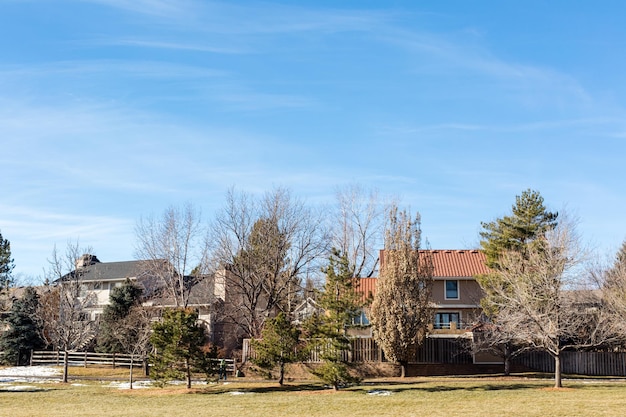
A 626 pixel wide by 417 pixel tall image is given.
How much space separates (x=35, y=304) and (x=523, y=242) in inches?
1570

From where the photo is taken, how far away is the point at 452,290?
49375 mm

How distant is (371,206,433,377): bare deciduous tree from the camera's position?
120ft

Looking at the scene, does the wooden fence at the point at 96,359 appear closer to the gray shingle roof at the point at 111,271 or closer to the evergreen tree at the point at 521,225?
the gray shingle roof at the point at 111,271

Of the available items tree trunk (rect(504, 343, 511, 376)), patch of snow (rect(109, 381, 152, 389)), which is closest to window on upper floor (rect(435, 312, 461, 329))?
tree trunk (rect(504, 343, 511, 376))

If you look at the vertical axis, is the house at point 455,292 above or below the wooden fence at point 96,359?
above

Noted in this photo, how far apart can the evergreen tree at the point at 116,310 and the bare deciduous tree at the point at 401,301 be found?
22.4m

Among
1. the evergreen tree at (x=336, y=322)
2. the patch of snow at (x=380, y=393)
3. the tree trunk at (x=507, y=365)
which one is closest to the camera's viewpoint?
the patch of snow at (x=380, y=393)

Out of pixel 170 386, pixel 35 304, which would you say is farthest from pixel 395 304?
pixel 35 304

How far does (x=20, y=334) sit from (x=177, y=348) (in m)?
28.8

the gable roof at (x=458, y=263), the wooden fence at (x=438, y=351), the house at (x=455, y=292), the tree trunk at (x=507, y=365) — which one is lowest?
the tree trunk at (x=507, y=365)

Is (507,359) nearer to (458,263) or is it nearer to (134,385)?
(458,263)

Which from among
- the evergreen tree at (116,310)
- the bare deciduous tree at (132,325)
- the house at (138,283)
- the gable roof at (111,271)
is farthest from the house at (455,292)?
the gable roof at (111,271)

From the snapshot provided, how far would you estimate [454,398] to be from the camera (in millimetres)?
26406

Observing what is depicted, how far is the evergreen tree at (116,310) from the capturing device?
1956 inches
